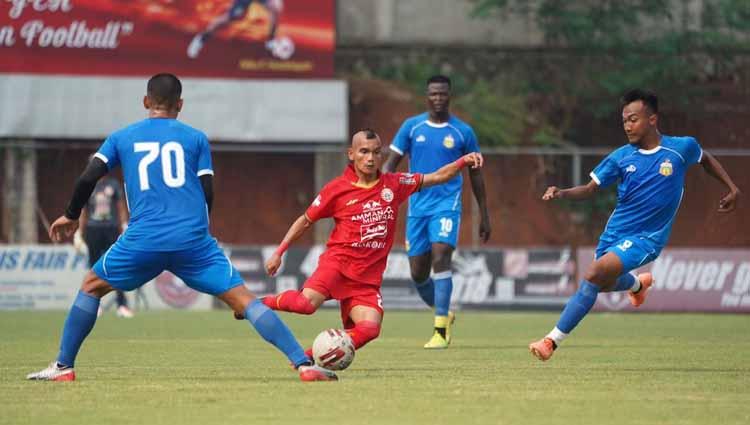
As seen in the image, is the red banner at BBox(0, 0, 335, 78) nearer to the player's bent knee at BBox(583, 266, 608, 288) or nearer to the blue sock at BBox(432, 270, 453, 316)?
the blue sock at BBox(432, 270, 453, 316)

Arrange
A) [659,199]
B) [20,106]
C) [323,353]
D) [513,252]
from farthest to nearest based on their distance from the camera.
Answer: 1. [20,106]
2. [513,252]
3. [659,199]
4. [323,353]

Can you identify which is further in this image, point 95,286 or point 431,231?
point 431,231

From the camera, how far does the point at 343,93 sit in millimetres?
28297

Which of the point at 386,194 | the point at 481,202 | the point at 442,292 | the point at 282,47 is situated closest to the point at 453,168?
the point at 386,194

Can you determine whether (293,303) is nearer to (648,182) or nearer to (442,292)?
(648,182)

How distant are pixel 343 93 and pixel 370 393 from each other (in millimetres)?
19657

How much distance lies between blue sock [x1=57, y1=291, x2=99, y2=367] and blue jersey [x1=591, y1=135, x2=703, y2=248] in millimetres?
4266

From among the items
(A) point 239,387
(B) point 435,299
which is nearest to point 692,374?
(A) point 239,387

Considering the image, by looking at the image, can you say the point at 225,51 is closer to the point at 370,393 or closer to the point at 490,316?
the point at 490,316

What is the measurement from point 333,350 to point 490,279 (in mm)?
14056

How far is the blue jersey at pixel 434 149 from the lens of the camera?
48.3 ft

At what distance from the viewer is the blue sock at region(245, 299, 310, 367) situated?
9.51m

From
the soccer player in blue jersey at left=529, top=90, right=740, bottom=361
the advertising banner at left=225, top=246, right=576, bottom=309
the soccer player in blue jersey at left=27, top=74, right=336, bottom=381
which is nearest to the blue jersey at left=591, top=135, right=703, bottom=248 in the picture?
the soccer player in blue jersey at left=529, top=90, right=740, bottom=361

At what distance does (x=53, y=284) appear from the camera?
945 inches
